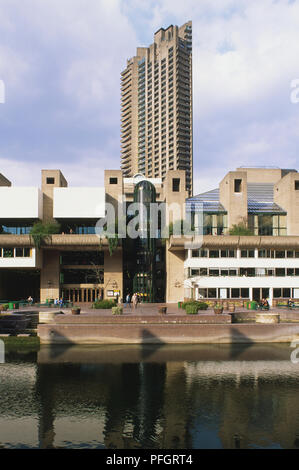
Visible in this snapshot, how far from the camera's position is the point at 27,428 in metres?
17.8

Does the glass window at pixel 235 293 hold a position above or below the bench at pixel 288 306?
above

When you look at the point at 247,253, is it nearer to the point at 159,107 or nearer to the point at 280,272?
the point at 280,272

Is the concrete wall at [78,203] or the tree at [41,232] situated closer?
the tree at [41,232]

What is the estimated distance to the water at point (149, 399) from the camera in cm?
1683

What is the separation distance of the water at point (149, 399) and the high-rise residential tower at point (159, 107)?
4854 inches

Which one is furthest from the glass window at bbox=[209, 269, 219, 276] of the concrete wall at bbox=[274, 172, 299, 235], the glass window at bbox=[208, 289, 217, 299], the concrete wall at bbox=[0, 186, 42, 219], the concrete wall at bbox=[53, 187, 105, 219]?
the concrete wall at bbox=[0, 186, 42, 219]

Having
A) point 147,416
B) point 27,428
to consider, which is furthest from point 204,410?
point 27,428

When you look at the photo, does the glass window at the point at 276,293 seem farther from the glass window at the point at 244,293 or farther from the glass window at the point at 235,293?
the glass window at the point at 235,293

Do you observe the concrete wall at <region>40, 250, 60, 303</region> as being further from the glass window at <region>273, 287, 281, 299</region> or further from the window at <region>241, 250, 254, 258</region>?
the glass window at <region>273, 287, 281, 299</region>

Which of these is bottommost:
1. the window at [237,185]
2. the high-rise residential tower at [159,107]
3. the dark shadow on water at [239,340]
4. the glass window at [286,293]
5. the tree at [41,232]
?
the dark shadow on water at [239,340]

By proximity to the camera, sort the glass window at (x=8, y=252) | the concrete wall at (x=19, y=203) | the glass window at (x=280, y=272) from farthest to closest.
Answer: the concrete wall at (x=19, y=203), the glass window at (x=8, y=252), the glass window at (x=280, y=272)

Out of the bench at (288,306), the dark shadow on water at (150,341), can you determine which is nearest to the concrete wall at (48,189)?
the dark shadow on water at (150,341)
